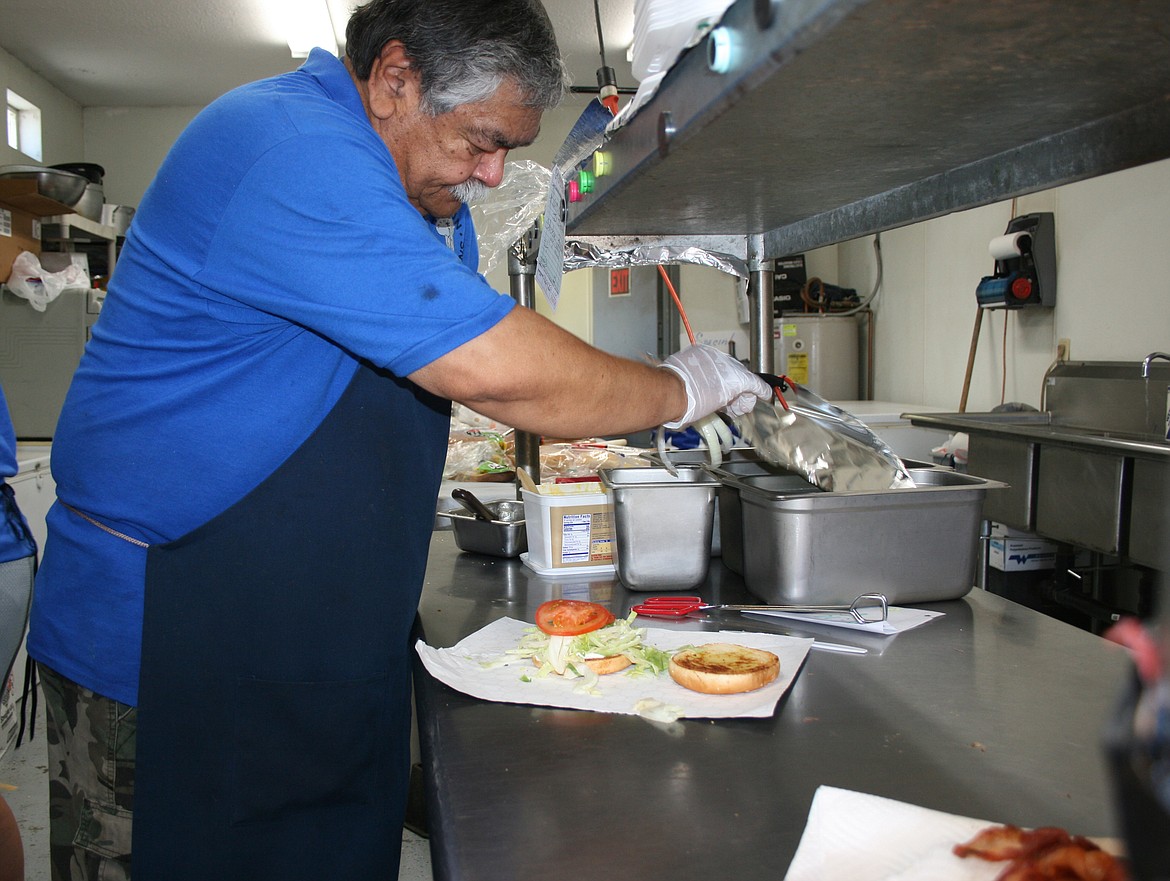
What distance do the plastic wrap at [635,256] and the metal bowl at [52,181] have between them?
3065mm

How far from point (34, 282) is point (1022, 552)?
13.8 ft

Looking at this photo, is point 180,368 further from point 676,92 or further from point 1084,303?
point 1084,303

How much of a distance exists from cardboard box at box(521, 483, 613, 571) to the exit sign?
15.9ft

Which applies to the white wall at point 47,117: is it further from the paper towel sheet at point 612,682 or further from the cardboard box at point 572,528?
the paper towel sheet at point 612,682

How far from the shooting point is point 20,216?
413 centimetres

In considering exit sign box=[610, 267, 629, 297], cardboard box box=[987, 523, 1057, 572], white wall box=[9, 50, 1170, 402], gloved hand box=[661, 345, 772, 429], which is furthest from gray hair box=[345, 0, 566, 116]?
exit sign box=[610, 267, 629, 297]

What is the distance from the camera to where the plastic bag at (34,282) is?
400 centimetres

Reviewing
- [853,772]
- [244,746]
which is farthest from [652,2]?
[244,746]

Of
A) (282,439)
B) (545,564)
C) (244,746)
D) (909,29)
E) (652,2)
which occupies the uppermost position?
(652,2)

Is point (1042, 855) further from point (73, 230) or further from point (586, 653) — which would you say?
Result: point (73, 230)

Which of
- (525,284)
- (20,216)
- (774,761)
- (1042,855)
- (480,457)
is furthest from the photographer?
(20,216)

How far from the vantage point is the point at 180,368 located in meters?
1.14

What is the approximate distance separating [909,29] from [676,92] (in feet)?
1.07

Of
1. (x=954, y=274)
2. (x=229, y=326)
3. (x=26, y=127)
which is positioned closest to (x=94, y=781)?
(x=229, y=326)
